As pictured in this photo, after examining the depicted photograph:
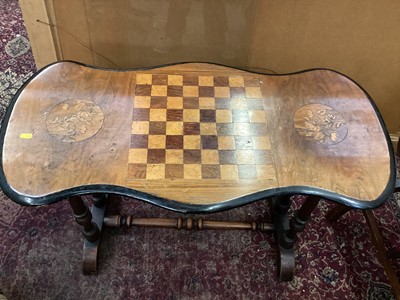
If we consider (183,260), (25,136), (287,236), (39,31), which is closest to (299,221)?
(287,236)

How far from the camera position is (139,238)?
176 cm

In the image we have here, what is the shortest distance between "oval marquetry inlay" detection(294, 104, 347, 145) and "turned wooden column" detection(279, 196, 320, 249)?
8.9 inches

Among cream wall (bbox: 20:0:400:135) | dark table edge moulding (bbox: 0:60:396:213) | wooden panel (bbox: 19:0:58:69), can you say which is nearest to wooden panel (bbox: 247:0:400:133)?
cream wall (bbox: 20:0:400:135)

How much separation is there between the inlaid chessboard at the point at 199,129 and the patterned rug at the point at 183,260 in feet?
2.23

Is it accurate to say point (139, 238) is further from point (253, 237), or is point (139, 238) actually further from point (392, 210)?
point (392, 210)

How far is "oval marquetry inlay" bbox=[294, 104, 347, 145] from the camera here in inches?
51.6

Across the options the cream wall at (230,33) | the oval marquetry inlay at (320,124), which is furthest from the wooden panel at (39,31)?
the oval marquetry inlay at (320,124)

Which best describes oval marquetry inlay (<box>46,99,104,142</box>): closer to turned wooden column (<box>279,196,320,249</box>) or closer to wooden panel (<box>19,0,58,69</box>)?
wooden panel (<box>19,0,58,69</box>)

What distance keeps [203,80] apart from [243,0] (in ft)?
1.33

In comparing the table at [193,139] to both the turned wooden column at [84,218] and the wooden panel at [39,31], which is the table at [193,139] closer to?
the turned wooden column at [84,218]

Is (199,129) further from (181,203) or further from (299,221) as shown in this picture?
(299,221)

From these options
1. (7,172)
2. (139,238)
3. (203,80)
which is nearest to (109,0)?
(203,80)

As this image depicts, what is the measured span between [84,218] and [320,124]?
1.01 meters

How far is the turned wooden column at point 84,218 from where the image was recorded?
1.40 meters
